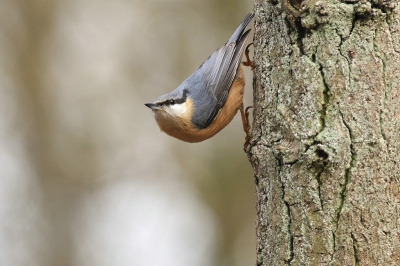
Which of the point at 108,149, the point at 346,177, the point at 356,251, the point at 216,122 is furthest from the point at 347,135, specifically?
the point at 108,149

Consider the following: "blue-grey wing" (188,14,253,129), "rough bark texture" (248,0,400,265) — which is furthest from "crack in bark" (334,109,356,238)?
"blue-grey wing" (188,14,253,129)

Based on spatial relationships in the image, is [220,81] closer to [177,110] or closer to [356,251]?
[177,110]

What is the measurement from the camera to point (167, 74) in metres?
6.83

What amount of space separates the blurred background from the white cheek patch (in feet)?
8.01

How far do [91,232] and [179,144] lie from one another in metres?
1.88

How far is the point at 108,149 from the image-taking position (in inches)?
269

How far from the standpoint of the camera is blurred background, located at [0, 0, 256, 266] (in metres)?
6.43

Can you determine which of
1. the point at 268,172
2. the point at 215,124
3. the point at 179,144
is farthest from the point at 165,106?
the point at 179,144

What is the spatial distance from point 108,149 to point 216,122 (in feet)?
11.1

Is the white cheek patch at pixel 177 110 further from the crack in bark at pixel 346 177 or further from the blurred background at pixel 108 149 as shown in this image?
the blurred background at pixel 108 149

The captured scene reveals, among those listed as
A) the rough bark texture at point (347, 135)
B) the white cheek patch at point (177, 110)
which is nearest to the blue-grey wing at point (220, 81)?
the white cheek patch at point (177, 110)

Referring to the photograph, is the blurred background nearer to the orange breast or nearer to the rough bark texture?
the orange breast

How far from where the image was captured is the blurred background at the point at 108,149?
6434mm

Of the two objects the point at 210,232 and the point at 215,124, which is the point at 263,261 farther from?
the point at 210,232
